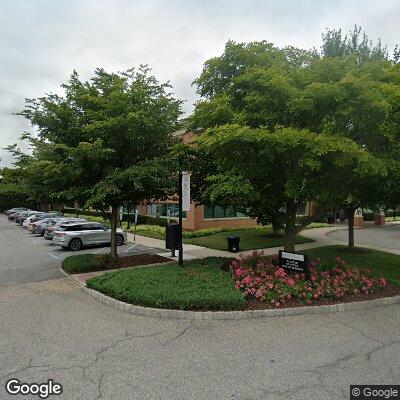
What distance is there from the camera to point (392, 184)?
10.6 m

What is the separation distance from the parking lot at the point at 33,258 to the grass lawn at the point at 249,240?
10.0ft

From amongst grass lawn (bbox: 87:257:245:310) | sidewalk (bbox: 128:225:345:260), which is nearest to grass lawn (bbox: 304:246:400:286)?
sidewalk (bbox: 128:225:345:260)

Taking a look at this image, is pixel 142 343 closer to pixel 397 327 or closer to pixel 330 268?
pixel 397 327

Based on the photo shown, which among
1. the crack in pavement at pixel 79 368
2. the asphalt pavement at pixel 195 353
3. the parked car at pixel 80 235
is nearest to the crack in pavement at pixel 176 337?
the asphalt pavement at pixel 195 353

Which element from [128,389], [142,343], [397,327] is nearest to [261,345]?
[142,343]

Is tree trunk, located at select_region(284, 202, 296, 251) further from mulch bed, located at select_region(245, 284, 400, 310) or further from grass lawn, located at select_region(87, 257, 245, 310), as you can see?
mulch bed, located at select_region(245, 284, 400, 310)

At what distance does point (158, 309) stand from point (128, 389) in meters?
3.00

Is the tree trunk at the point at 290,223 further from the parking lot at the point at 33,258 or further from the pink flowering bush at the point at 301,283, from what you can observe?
the parking lot at the point at 33,258

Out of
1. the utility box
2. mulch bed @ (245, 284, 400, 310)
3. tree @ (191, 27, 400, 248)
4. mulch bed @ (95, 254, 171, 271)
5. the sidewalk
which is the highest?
tree @ (191, 27, 400, 248)

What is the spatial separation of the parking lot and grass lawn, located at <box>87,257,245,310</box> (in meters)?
3.51

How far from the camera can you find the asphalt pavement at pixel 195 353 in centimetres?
466

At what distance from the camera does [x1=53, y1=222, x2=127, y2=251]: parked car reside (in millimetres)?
19156

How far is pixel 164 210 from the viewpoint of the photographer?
102 feet

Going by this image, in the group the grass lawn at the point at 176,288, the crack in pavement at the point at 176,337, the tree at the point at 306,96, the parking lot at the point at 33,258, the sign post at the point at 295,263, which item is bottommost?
the parking lot at the point at 33,258
